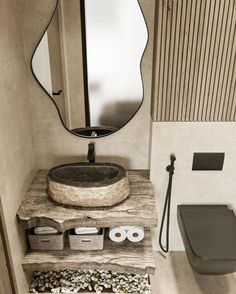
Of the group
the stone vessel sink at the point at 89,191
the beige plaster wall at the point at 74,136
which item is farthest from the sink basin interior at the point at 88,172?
the beige plaster wall at the point at 74,136

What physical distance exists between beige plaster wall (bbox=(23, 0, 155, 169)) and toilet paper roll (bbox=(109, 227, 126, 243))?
422mm

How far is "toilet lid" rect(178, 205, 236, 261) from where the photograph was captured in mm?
1421

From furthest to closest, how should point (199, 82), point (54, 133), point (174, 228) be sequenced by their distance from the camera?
point (174, 228) → point (54, 133) → point (199, 82)

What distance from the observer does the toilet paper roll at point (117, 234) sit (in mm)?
1658

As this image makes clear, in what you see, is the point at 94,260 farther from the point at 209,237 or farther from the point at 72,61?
the point at 72,61

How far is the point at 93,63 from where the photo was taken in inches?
62.7

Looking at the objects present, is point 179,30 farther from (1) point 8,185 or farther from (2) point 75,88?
(1) point 8,185

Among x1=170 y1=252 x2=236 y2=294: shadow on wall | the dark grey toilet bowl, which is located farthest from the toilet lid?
x1=170 y1=252 x2=236 y2=294: shadow on wall

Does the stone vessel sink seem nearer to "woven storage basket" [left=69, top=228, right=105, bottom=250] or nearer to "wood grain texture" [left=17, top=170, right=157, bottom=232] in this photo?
"wood grain texture" [left=17, top=170, right=157, bottom=232]

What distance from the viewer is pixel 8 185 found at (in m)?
1.35

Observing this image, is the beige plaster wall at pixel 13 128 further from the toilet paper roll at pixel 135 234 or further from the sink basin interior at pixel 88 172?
the toilet paper roll at pixel 135 234

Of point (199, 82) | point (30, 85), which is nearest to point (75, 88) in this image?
point (30, 85)

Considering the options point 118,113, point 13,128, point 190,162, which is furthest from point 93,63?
point 190,162

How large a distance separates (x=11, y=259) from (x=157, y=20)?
1404 millimetres
